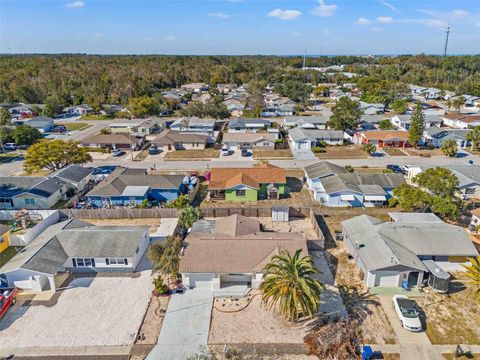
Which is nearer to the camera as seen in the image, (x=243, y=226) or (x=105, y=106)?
(x=243, y=226)

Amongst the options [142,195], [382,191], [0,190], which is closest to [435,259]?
[382,191]

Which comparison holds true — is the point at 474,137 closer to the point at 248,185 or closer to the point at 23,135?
the point at 248,185

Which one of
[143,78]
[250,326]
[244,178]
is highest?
[143,78]

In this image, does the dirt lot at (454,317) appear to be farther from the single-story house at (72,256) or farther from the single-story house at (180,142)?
the single-story house at (180,142)

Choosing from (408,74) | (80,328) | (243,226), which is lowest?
(80,328)

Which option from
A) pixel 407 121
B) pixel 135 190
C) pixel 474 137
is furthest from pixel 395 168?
pixel 135 190

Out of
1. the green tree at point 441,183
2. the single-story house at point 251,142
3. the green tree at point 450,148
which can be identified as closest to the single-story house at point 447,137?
the green tree at point 450,148

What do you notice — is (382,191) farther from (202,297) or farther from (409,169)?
(202,297)
